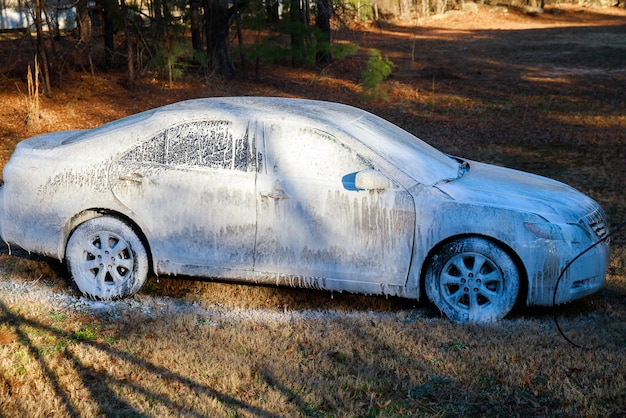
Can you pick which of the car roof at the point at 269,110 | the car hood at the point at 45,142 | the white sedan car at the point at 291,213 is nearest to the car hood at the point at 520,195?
the white sedan car at the point at 291,213

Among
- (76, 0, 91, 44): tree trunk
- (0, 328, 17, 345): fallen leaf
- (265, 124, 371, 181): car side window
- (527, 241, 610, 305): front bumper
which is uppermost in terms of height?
(76, 0, 91, 44): tree trunk

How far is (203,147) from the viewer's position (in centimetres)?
616

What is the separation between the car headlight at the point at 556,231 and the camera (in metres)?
5.74

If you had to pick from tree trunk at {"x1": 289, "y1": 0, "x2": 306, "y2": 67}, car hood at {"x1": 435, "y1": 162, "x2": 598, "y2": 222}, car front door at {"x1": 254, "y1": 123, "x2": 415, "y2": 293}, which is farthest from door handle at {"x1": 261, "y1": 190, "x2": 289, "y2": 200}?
tree trunk at {"x1": 289, "y1": 0, "x2": 306, "y2": 67}

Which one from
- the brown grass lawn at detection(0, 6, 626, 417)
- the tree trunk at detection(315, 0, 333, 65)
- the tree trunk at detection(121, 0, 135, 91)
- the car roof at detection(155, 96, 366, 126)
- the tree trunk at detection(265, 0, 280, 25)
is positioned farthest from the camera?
the tree trunk at detection(265, 0, 280, 25)

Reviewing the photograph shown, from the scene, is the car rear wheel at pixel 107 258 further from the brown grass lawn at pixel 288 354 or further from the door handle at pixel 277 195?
the door handle at pixel 277 195

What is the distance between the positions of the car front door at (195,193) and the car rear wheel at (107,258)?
14cm

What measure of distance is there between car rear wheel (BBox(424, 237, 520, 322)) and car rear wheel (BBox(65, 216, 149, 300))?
218cm

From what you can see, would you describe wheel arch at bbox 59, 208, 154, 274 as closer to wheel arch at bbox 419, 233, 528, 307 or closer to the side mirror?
the side mirror

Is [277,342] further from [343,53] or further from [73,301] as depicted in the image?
[343,53]

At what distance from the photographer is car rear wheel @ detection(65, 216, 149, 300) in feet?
20.3

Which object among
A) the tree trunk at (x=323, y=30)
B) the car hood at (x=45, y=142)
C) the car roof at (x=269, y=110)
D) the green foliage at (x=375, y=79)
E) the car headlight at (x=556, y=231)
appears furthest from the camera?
the tree trunk at (x=323, y=30)

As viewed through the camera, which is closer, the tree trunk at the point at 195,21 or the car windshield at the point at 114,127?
→ the car windshield at the point at 114,127

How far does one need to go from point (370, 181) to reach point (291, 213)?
632 millimetres
